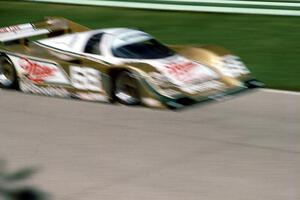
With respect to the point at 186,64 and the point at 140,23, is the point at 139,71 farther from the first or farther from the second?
the point at 140,23

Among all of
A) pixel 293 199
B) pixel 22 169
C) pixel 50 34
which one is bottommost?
pixel 50 34

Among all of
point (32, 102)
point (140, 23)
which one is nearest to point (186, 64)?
point (32, 102)

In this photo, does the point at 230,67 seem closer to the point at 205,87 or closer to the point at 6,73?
the point at 205,87

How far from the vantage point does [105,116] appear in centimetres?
852

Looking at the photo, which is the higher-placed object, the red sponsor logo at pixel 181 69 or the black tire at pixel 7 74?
the red sponsor logo at pixel 181 69

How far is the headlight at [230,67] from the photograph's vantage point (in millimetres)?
9414

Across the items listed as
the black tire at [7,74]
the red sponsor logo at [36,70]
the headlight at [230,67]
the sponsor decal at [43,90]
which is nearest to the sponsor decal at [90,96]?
the sponsor decal at [43,90]

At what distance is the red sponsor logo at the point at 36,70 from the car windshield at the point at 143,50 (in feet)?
3.27

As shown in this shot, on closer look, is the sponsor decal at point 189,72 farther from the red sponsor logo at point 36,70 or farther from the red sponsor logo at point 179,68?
the red sponsor logo at point 36,70

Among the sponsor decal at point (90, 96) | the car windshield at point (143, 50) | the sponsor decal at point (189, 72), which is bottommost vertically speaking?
the sponsor decal at point (90, 96)

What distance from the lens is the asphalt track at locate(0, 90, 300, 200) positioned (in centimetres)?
526

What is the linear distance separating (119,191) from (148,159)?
113 cm

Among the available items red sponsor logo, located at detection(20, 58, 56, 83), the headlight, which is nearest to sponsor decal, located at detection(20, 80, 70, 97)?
red sponsor logo, located at detection(20, 58, 56, 83)

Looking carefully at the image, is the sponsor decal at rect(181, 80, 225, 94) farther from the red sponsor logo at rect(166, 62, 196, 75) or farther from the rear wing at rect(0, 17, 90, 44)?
the rear wing at rect(0, 17, 90, 44)
